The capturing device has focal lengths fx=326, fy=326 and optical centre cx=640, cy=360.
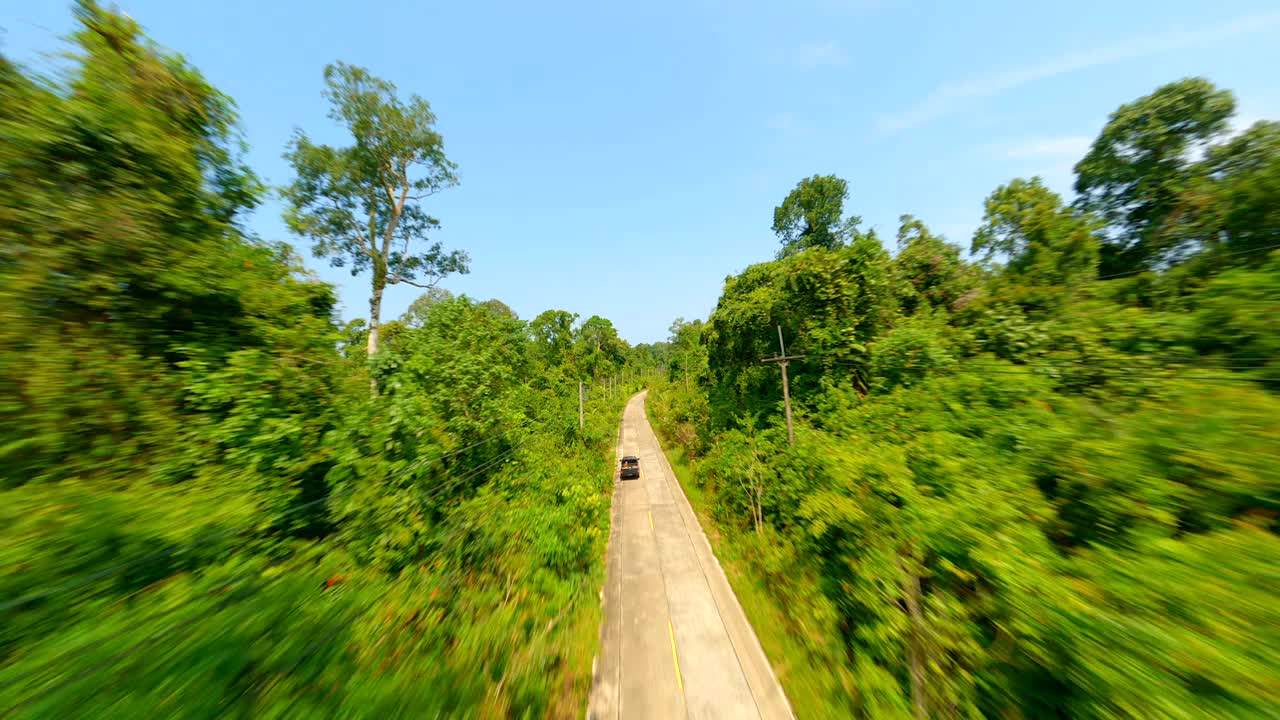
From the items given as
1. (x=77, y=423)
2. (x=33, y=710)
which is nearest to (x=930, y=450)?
(x=33, y=710)

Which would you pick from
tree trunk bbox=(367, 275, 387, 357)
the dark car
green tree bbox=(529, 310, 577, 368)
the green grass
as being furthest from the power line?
green tree bbox=(529, 310, 577, 368)

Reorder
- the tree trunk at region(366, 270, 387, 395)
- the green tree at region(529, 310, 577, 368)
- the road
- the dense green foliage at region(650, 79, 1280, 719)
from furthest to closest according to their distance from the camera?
1. the green tree at region(529, 310, 577, 368)
2. the tree trunk at region(366, 270, 387, 395)
3. the road
4. the dense green foliage at region(650, 79, 1280, 719)

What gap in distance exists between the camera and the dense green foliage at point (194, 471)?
128 inches

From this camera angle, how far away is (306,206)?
10867mm

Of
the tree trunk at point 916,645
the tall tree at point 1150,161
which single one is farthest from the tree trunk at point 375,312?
the tall tree at point 1150,161

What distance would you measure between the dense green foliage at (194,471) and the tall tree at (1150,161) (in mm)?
25692

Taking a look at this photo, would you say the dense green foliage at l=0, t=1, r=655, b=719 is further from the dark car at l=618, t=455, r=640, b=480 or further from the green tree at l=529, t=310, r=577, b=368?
the green tree at l=529, t=310, r=577, b=368

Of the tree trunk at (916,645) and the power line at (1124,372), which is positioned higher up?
the power line at (1124,372)

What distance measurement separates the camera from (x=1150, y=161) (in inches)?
576

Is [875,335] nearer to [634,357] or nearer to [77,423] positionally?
[77,423]

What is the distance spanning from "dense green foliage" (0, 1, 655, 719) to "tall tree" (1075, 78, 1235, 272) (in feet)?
84.3

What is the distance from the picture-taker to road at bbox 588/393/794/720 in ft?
22.7

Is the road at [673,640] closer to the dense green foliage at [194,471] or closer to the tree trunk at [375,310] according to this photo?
the dense green foliage at [194,471]

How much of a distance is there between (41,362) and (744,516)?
51.4 feet
